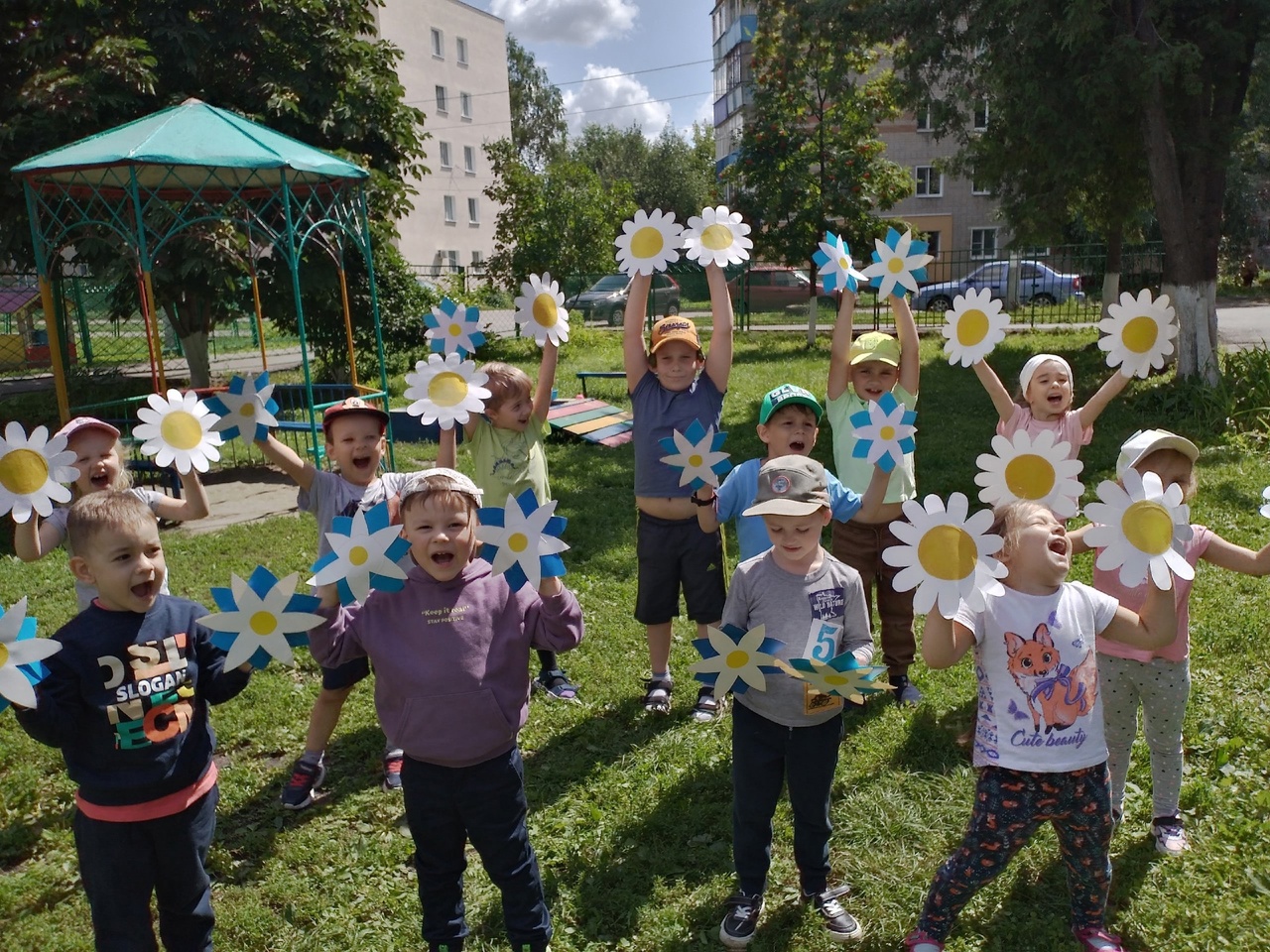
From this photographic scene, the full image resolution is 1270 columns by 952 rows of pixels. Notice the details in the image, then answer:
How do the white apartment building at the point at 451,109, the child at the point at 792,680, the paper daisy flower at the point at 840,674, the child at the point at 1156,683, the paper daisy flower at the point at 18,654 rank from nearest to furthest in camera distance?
the paper daisy flower at the point at 18,654
the paper daisy flower at the point at 840,674
the child at the point at 792,680
the child at the point at 1156,683
the white apartment building at the point at 451,109

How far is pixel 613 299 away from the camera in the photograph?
68.6 feet

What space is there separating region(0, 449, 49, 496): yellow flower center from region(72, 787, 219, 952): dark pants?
102 centimetres

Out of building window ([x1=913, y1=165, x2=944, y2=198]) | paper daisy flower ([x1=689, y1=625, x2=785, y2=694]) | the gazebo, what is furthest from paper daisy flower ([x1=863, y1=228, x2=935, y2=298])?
building window ([x1=913, y1=165, x2=944, y2=198])

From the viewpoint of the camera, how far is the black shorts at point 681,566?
379 centimetres

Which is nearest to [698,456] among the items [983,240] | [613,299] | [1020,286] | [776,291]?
[613,299]

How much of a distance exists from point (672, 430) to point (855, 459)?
782 mm

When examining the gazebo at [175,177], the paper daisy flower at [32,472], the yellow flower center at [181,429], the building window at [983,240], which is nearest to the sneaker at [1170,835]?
the yellow flower center at [181,429]

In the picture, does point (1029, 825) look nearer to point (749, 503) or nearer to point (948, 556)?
point (948, 556)

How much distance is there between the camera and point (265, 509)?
762 cm

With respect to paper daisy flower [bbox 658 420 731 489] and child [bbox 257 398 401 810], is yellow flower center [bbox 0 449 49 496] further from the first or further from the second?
paper daisy flower [bbox 658 420 731 489]

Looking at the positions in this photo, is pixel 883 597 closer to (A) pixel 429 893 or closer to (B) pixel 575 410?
(A) pixel 429 893

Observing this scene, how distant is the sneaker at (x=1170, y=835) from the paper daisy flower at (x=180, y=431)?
325 cm

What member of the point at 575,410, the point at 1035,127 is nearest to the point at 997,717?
the point at 575,410

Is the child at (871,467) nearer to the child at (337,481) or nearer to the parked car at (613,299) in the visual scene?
the child at (337,481)
